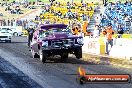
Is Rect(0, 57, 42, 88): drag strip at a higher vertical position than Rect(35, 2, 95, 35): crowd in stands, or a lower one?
lower

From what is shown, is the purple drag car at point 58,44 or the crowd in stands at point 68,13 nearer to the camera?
the purple drag car at point 58,44

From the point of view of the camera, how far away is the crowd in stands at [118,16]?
4072 cm

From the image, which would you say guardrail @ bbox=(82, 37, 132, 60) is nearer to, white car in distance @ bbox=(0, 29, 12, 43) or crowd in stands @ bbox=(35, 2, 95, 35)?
white car in distance @ bbox=(0, 29, 12, 43)

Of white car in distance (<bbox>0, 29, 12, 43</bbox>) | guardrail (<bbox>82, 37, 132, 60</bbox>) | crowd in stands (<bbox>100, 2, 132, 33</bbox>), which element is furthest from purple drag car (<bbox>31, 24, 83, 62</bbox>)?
white car in distance (<bbox>0, 29, 12, 43</bbox>)

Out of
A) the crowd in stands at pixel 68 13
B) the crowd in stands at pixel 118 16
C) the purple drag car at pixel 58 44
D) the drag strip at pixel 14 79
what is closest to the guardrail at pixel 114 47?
the purple drag car at pixel 58 44

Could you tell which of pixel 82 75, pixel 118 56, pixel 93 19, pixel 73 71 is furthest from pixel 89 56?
pixel 93 19

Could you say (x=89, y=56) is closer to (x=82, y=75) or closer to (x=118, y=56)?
(x=118, y=56)

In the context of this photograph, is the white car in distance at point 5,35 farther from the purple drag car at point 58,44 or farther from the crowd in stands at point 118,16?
the purple drag car at point 58,44

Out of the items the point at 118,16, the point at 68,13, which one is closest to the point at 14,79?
the point at 118,16

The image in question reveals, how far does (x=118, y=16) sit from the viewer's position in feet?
149

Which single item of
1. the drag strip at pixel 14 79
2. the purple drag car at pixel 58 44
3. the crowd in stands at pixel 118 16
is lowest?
the drag strip at pixel 14 79

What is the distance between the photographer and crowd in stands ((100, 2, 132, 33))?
40.7 m

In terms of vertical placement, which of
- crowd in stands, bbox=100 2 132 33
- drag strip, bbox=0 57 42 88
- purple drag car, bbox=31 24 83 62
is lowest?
drag strip, bbox=0 57 42 88

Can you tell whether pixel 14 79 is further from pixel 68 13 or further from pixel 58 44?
pixel 68 13
